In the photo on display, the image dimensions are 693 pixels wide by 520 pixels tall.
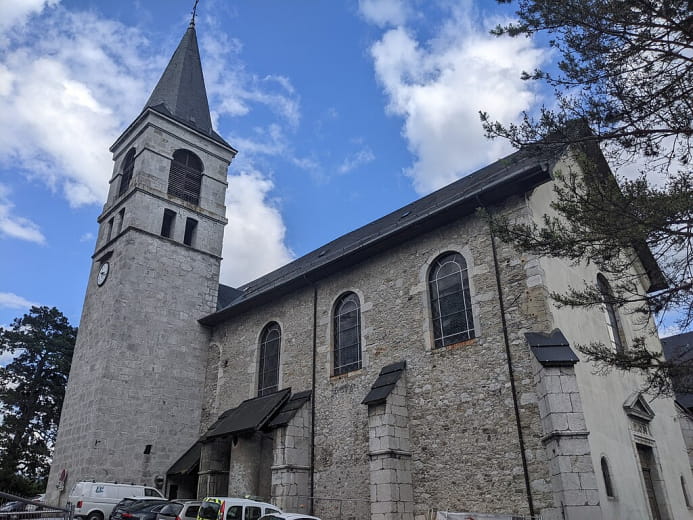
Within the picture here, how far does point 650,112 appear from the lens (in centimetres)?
728

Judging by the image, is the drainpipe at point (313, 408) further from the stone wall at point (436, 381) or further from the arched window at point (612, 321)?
the arched window at point (612, 321)

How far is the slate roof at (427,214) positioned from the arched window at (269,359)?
1100 mm

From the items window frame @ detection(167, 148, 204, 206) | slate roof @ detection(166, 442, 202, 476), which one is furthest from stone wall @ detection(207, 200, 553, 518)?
window frame @ detection(167, 148, 204, 206)

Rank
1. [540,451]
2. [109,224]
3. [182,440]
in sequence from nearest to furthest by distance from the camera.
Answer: [540,451] < [182,440] < [109,224]

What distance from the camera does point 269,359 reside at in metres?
17.1

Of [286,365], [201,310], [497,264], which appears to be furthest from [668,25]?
[201,310]

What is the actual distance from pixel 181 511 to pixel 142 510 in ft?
5.59

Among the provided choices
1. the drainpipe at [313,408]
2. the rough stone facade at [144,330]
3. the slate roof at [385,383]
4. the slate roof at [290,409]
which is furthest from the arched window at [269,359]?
the slate roof at [385,383]

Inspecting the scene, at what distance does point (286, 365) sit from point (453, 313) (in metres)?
5.92

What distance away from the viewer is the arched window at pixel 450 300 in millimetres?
12320

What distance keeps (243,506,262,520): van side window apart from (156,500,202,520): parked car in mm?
1244

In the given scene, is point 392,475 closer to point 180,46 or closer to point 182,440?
point 182,440

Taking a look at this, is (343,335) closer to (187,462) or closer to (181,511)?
(181,511)

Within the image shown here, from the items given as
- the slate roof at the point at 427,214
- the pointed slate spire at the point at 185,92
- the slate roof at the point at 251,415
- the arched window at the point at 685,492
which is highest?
the pointed slate spire at the point at 185,92
